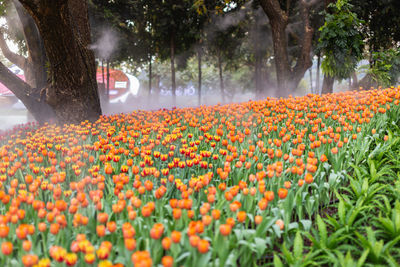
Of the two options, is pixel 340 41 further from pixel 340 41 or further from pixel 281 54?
pixel 281 54

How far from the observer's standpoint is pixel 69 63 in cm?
745

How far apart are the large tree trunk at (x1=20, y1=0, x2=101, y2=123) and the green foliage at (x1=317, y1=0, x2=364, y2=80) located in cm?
769

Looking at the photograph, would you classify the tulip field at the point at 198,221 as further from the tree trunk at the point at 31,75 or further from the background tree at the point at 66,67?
the tree trunk at the point at 31,75

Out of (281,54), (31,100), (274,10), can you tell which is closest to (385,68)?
(281,54)

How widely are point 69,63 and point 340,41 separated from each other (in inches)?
342

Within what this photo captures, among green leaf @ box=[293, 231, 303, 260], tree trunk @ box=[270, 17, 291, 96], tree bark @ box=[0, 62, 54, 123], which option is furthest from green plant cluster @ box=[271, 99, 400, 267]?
tree trunk @ box=[270, 17, 291, 96]

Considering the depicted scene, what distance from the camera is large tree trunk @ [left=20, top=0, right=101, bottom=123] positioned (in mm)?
6613

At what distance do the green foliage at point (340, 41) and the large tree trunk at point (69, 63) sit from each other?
25.2ft

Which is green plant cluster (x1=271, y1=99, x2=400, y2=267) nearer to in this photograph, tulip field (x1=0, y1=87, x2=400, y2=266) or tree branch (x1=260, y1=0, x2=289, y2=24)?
tulip field (x1=0, y1=87, x2=400, y2=266)

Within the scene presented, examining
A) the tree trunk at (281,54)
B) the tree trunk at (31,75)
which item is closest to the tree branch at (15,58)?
the tree trunk at (31,75)

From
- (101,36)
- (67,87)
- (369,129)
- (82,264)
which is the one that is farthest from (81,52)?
(101,36)

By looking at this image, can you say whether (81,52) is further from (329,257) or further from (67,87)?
(329,257)

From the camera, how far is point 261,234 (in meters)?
2.32

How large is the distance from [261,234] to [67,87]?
667 centimetres
